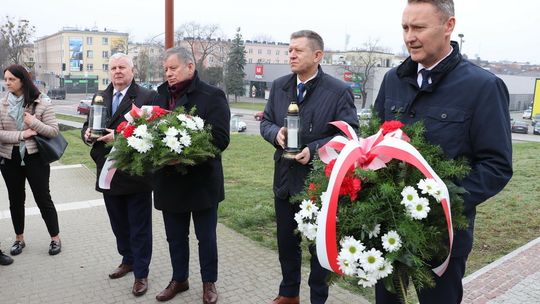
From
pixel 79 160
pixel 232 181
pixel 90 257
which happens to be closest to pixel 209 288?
pixel 90 257

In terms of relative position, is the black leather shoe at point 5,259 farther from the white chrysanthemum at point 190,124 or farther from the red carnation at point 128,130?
the white chrysanthemum at point 190,124

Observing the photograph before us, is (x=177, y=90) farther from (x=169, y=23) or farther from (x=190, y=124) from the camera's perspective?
(x=169, y=23)

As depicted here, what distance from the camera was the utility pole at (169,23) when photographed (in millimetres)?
6750

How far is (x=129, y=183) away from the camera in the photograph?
423 centimetres

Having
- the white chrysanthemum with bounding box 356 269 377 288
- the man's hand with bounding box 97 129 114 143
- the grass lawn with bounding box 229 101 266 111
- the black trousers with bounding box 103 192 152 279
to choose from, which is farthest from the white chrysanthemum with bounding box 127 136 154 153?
the grass lawn with bounding box 229 101 266 111

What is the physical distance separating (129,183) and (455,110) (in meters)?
2.97

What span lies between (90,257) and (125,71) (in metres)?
2.18

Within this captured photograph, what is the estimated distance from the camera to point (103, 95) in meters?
A: 4.40

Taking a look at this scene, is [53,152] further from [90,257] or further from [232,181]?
[232,181]

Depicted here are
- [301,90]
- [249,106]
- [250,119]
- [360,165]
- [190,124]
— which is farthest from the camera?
[249,106]

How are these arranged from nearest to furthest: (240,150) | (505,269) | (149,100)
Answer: (149,100) → (505,269) → (240,150)

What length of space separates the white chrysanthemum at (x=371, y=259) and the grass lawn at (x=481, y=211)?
2.35 meters

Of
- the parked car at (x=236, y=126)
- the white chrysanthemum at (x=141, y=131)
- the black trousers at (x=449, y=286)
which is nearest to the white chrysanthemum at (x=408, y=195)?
the black trousers at (x=449, y=286)

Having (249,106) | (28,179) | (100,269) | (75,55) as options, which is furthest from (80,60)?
(100,269)
